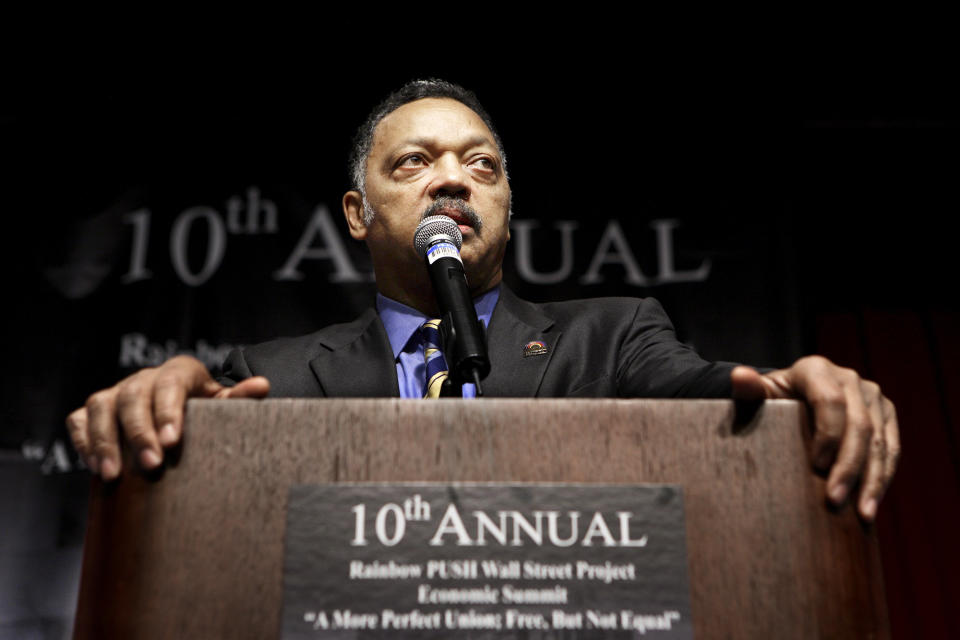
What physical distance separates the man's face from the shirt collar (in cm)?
2

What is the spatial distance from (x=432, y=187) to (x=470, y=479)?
931mm

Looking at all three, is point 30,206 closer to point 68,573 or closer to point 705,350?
point 68,573

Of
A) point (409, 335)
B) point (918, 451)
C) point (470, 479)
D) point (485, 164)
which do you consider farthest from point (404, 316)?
point (918, 451)

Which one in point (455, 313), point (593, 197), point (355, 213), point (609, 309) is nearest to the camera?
point (455, 313)

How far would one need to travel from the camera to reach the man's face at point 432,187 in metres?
1.52

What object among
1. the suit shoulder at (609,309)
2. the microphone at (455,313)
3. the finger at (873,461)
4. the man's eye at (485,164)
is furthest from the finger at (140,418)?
the man's eye at (485,164)

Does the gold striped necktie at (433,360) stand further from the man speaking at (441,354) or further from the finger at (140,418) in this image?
the finger at (140,418)

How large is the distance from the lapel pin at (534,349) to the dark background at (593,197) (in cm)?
137

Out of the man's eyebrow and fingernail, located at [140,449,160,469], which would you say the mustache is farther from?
fingernail, located at [140,449,160,469]

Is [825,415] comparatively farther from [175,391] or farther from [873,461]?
[175,391]

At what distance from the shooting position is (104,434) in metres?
0.75

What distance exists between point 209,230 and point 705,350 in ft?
5.36

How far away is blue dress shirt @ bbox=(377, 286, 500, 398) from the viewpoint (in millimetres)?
1398

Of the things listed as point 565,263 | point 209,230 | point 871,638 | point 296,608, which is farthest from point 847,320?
point 296,608
